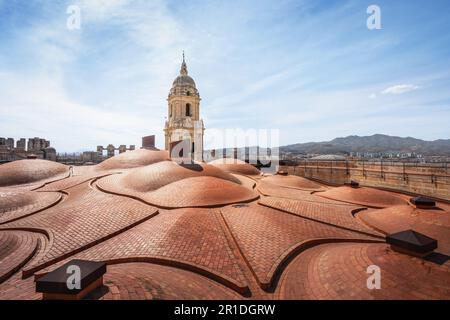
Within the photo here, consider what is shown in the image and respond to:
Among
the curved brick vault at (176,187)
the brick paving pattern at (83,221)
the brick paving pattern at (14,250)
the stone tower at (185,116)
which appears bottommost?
the brick paving pattern at (14,250)

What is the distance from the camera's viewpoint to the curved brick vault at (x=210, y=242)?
531cm

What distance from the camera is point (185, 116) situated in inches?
1425

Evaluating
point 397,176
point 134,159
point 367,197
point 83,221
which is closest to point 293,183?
point 367,197

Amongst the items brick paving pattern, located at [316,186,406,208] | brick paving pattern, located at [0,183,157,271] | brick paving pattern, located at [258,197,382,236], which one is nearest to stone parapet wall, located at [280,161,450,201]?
brick paving pattern, located at [316,186,406,208]

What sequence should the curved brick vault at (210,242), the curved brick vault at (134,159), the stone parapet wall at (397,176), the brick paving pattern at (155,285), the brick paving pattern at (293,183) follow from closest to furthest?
1. the brick paving pattern at (155,285)
2. the curved brick vault at (210,242)
3. the stone parapet wall at (397,176)
4. the brick paving pattern at (293,183)
5. the curved brick vault at (134,159)

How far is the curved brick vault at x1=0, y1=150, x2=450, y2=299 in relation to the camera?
5.31 m

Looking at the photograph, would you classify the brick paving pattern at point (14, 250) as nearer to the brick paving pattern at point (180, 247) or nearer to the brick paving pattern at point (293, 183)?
the brick paving pattern at point (180, 247)

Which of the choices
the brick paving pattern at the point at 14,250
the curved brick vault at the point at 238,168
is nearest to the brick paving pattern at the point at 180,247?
the brick paving pattern at the point at 14,250

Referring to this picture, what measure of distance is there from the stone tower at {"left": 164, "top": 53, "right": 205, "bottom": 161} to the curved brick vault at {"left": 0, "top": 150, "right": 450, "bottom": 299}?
2156 cm

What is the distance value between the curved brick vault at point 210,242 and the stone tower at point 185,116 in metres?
21.6

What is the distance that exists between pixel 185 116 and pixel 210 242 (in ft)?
100

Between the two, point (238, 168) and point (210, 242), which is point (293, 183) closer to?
point (238, 168)
